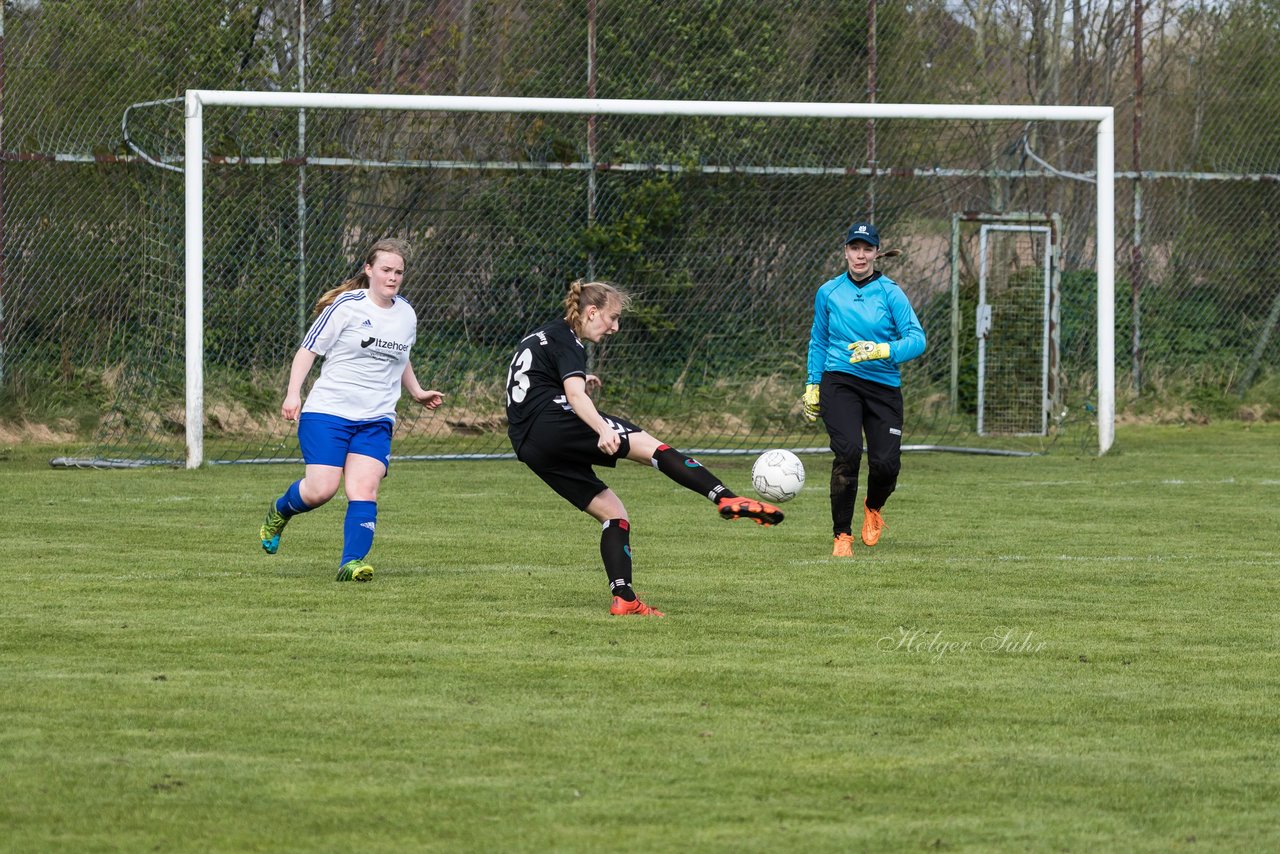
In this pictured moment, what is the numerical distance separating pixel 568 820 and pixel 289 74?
14389 millimetres

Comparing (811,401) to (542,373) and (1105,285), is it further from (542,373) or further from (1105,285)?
(1105,285)

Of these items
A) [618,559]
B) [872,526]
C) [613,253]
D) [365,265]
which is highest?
[613,253]

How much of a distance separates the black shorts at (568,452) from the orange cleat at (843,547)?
235cm

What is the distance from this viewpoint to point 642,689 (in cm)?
618

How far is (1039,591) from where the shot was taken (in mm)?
8773

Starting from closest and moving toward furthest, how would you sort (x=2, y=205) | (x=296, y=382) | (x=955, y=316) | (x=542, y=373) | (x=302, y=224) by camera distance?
(x=542, y=373) → (x=296, y=382) → (x=302, y=224) → (x=2, y=205) → (x=955, y=316)

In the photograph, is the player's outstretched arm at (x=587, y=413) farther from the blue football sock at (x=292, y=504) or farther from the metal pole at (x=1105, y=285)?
the metal pole at (x=1105, y=285)

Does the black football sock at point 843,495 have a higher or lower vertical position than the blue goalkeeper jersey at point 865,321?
lower

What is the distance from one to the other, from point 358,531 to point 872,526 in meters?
3.27

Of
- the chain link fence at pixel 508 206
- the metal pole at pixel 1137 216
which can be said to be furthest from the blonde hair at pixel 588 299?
the metal pole at pixel 1137 216

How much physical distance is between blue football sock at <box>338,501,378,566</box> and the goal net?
659 centimetres

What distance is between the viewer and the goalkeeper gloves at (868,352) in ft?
33.4

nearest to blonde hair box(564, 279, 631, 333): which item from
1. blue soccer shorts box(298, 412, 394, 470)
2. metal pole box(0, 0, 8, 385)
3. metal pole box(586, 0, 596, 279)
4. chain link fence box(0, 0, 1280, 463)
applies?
blue soccer shorts box(298, 412, 394, 470)

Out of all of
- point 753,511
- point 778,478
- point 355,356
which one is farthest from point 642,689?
point 355,356
